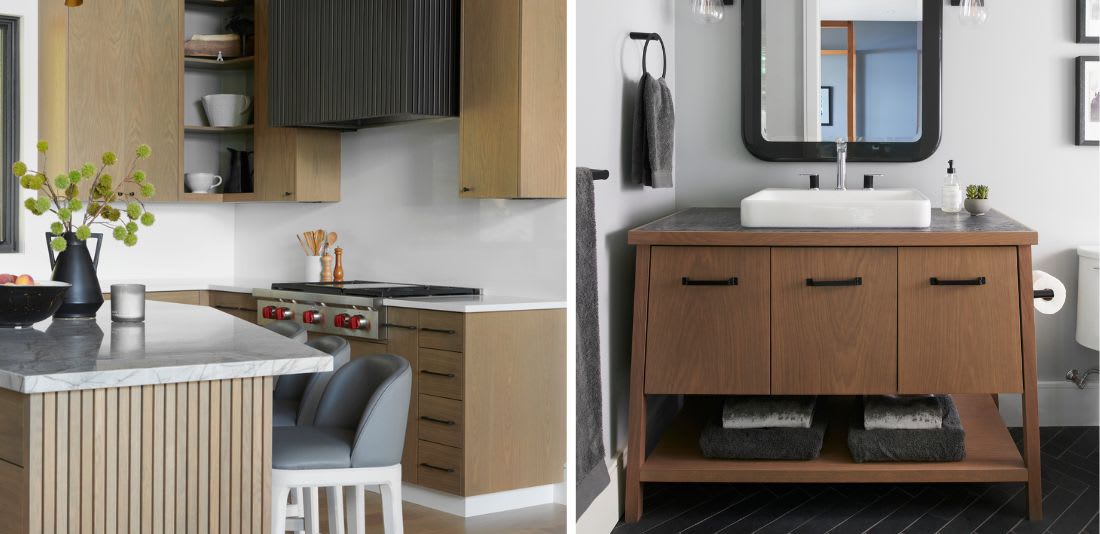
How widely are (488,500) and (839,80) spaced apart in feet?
7.74

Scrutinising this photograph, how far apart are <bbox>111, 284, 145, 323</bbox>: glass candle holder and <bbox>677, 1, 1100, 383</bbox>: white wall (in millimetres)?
1652

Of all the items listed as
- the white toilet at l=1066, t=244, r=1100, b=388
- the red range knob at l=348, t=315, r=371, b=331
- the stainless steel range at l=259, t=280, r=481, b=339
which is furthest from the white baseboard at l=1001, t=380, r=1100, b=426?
the red range knob at l=348, t=315, r=371, b=331

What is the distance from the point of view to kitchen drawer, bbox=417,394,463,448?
381 cm

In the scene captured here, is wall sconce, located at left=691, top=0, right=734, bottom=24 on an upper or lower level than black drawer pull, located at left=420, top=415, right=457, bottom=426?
upper

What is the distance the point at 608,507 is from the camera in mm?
2400

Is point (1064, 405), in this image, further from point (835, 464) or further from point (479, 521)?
point (479, 521)

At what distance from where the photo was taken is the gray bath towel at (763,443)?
2.50 meters

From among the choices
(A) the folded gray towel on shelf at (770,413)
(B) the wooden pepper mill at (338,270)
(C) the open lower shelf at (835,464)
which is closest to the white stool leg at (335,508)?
(C) the open lower shelf at (835,464)

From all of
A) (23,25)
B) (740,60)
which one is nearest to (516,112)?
(740,60)

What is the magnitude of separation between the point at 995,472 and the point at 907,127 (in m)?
0.69

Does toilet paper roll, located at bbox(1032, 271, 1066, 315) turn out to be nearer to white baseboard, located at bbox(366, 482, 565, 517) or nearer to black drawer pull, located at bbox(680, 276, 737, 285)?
black drawer pull, located at bbox(680, 276, 737, 285)

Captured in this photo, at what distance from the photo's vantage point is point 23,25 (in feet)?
16.6

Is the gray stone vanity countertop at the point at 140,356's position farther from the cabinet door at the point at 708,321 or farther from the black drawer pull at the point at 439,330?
the black drawer pull at the point at 439,330

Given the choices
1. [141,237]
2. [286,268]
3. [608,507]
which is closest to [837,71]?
[608,507]
